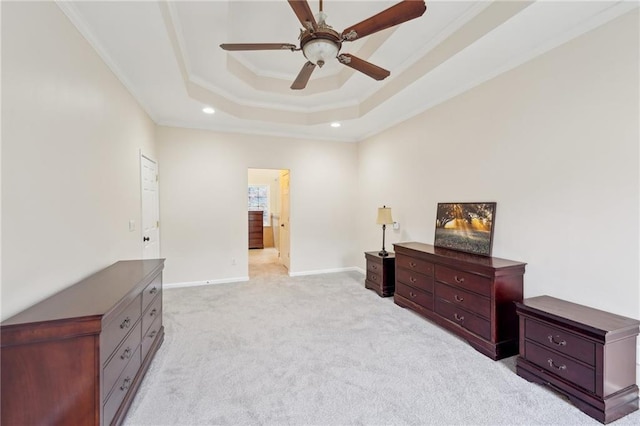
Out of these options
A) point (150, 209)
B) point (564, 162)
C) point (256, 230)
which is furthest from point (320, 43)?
point (256, 230)

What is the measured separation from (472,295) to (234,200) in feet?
12.8

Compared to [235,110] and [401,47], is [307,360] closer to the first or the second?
[401,47]

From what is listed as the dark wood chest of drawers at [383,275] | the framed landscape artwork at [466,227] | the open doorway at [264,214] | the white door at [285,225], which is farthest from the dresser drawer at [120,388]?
the open doorway at [264,214]

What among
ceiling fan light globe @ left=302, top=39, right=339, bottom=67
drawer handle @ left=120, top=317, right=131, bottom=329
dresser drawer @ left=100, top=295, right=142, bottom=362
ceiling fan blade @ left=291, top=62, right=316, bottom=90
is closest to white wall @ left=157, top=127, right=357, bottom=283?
ceiling fan blade @ left=291, top=62, right=316, bottom=90

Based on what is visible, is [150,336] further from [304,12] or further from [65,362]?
[304,12]

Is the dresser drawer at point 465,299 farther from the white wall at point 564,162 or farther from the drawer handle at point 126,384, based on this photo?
the drawer handle at point 126,384

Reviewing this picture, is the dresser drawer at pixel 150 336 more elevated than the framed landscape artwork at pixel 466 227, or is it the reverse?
the framed landscape artwork at pixel 466 227

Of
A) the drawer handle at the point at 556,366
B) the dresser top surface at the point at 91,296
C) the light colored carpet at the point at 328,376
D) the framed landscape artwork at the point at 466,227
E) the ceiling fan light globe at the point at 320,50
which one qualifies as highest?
the ceiling fan light globe at the point at 320,50

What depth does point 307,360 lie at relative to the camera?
248cm

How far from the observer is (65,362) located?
139 cm

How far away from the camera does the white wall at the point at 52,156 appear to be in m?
1.47

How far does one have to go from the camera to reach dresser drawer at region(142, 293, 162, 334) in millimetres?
2275

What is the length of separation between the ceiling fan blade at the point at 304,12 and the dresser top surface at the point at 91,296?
208 cm

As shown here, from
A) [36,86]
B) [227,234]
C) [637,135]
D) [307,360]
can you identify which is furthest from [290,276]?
[637,135]
